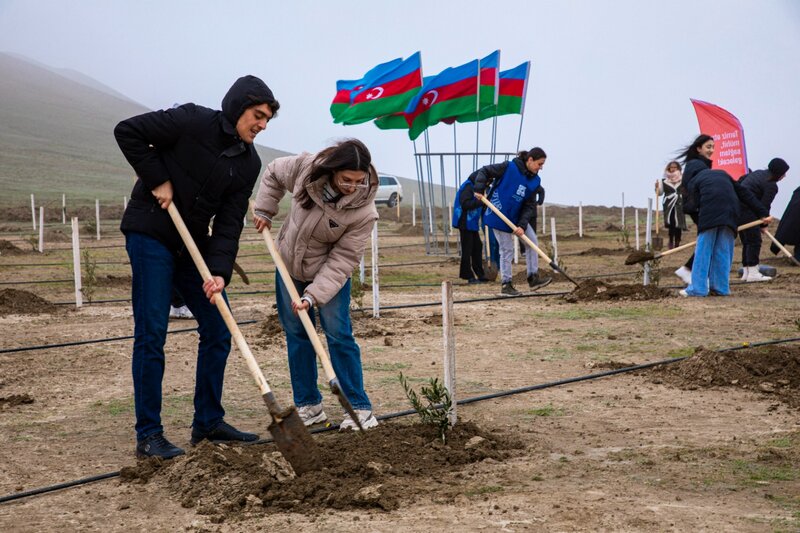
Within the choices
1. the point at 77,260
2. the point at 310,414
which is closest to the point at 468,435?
the point at 310,414

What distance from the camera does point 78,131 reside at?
309 feet

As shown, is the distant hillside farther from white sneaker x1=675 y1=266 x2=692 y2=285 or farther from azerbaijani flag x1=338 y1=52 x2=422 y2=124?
white sneaker x1=675 y1=266 x2=692 y2=285

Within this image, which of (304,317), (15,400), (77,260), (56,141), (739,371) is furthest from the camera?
(56,141)

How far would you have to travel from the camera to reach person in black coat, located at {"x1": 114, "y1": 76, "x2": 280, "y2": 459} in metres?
4.44

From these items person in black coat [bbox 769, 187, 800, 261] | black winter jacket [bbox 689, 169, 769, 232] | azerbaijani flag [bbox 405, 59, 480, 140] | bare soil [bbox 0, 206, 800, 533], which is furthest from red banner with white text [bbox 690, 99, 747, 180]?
bare soil [bbox 0, 206, 800, 533]

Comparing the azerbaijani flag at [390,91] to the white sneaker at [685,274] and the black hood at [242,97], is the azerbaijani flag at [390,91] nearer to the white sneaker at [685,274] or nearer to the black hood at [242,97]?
the white sneaker at [685,274]

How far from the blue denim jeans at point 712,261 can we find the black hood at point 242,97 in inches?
289

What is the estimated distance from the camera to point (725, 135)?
17.8m

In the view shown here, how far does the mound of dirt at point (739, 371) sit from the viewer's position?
607cm

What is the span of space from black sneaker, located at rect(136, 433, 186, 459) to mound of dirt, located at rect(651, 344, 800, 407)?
3329 millimetres

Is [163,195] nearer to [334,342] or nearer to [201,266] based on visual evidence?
[201,266]

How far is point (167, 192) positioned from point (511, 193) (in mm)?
7059

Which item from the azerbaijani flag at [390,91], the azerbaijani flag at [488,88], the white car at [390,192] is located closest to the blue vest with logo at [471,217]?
the azerbaijani flag at [488,88]

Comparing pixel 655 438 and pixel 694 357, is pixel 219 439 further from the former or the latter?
pixel 694 357
